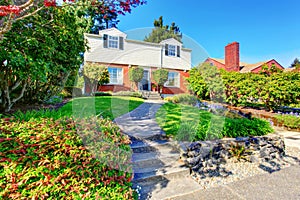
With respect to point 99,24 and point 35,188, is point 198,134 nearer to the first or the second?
point 35,188

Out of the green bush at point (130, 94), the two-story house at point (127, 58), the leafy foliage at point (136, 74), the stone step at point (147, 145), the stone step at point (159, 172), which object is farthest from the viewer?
the leafy foliage at point (136, 74)

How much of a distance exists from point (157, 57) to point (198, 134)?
5.86 m

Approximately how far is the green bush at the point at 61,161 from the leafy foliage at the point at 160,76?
618 centimetres

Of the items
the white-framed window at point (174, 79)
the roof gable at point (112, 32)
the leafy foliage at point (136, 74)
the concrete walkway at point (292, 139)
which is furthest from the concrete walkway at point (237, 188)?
the roof gable at point (112, 32)

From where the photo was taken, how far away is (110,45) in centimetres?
1188

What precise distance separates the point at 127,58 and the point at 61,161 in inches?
414

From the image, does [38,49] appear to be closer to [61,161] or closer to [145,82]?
[61,161]

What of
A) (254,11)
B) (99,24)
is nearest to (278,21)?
(254,11)

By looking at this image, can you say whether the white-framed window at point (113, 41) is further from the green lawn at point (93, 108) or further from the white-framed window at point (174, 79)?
the white-framed window at point (174, 79)

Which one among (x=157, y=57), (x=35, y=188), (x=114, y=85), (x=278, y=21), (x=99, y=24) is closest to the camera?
(x=35, y=188)

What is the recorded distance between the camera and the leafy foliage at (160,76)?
834 centimetres

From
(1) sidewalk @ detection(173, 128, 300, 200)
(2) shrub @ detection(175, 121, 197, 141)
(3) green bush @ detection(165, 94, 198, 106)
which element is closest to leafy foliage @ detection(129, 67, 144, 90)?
(3) green bush @ detection(165, 94, 198, 106)

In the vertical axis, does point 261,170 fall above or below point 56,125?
below

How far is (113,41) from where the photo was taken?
39.5 ft
